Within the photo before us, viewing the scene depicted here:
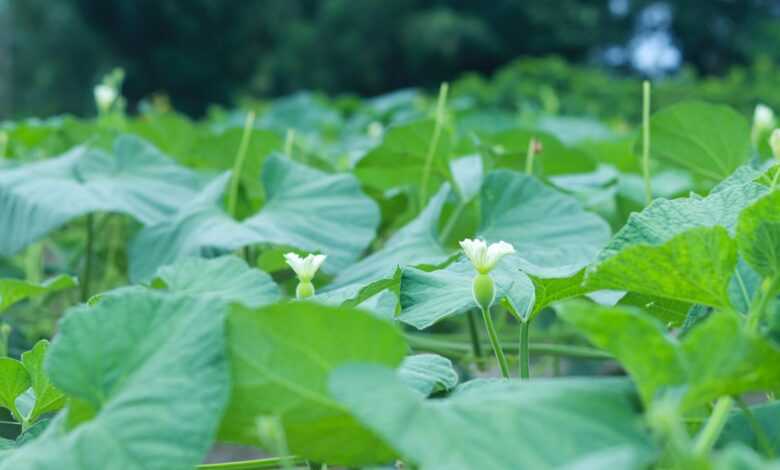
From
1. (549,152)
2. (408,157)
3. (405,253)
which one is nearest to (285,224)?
(405,253)

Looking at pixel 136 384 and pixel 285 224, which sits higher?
pixel 136 384

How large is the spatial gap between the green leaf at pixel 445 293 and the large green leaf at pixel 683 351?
18 centimetres

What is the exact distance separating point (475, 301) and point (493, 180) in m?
0.41

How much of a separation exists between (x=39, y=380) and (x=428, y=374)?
0.24m

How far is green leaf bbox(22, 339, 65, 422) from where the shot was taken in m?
0.59

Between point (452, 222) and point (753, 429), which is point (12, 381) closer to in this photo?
point (753, 429)

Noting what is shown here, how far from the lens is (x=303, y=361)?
436mm

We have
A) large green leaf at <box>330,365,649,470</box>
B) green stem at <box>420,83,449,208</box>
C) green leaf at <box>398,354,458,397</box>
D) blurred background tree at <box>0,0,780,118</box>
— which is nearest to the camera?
large green leaf at <box>330,365,649,470</box>

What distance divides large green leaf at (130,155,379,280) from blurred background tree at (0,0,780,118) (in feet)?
42.7

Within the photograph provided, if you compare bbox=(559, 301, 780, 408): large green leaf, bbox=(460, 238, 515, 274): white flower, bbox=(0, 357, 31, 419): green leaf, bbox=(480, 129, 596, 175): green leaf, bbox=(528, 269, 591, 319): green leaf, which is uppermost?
bbox=(559, 301, 780, 408): large green leaf

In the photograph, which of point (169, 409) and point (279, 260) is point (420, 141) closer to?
point (279, 260)

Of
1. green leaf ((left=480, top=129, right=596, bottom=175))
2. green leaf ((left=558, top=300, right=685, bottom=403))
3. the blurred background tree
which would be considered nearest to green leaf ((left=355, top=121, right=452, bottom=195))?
green leaf ((left=480, top=129, right=596, bottom=175))

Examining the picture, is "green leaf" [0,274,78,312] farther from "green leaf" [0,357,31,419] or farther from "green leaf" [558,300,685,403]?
"green leaf" [558,300,685,403]

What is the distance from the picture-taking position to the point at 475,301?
22.3 inches
